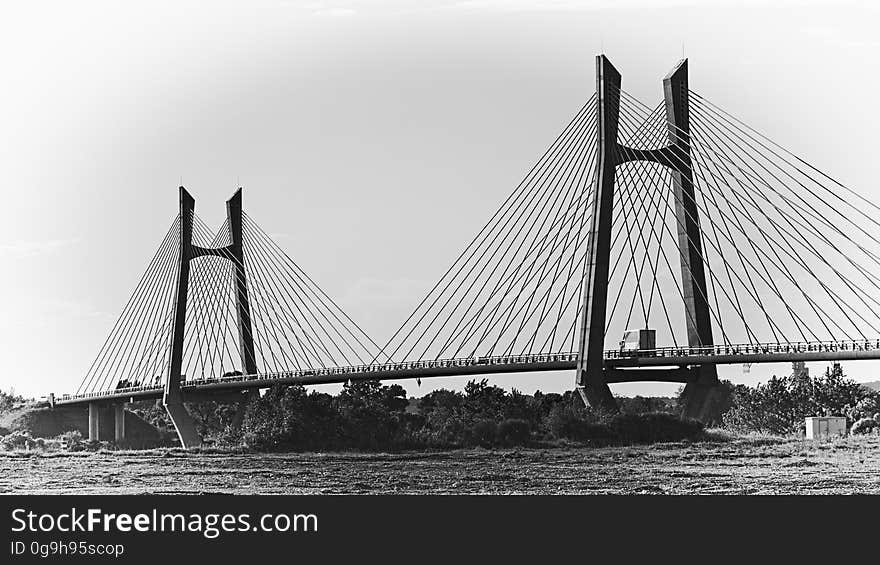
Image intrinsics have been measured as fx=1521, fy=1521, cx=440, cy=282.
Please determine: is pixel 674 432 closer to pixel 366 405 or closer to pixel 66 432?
pixel 366 405

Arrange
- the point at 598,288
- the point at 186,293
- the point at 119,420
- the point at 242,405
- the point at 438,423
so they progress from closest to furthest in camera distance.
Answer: the point at 598,288, the point at 438,423, the point at 242,405, the point at 186,293, the point at 119,420

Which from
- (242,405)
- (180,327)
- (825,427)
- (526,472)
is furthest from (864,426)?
(180,327)

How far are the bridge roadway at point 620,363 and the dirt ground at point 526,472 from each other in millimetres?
3397

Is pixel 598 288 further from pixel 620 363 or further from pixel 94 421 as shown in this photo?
pixel 94 421

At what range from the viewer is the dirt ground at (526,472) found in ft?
157

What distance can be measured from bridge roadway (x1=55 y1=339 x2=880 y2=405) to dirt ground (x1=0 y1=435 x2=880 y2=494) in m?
3.40

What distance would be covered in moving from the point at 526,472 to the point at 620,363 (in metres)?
11.8

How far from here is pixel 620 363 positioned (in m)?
62.3

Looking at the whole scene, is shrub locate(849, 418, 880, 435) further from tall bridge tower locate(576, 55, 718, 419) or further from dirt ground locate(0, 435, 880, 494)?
tall bridge tower locate(576, 55, 718, 419)

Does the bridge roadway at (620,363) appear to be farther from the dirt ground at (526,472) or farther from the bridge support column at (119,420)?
the bridge support column at (119,420)

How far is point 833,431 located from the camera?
63.9 meters

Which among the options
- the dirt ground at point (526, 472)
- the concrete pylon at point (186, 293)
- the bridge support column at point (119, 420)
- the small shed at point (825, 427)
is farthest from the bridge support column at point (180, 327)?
the small shed at point (825, 427)
